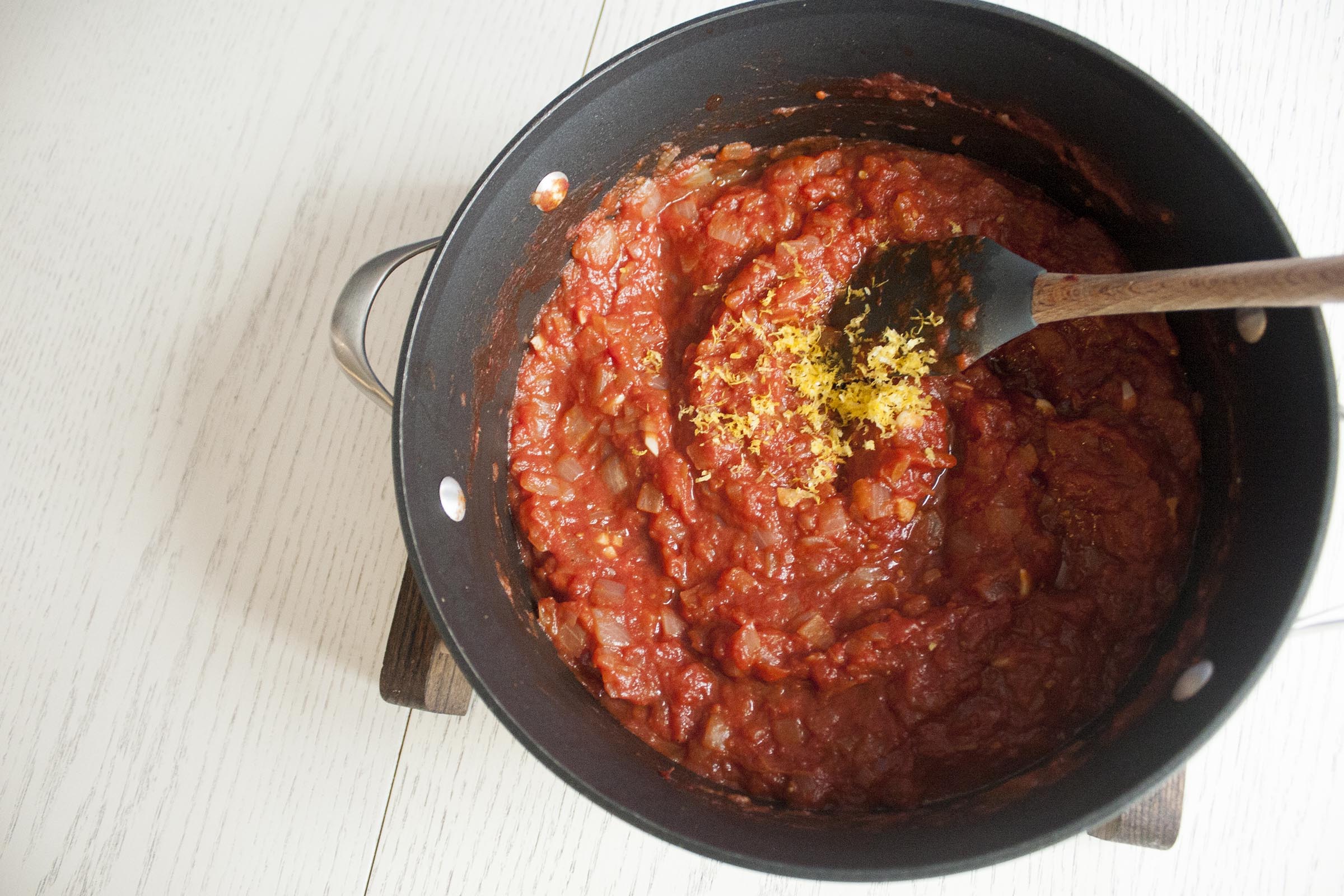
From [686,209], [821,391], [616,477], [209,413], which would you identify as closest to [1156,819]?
[821,391]

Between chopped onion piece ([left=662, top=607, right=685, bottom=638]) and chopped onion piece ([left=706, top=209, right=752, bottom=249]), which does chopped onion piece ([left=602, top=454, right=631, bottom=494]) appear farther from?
chopped onion piece ([left=706, top=209, right=752, bottom=249])

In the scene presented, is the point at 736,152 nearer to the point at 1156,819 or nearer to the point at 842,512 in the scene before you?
the point at 842,512

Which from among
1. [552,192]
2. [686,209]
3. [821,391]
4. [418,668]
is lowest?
[418,668]

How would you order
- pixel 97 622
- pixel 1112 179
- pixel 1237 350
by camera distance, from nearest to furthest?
pixel 1237 350
pixel 1112 179
pixel 97 622

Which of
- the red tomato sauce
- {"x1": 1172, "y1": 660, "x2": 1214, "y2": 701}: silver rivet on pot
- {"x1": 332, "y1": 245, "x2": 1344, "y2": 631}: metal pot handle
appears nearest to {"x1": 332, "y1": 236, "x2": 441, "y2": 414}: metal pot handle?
{"x1": 332, "y1": 245, "x2": 1344, "y2": 631}: metal pot handle

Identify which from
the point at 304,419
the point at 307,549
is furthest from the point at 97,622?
the point at 304,419

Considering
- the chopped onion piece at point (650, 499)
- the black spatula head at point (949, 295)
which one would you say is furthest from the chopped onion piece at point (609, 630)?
the black spatula head at point (949, 295)

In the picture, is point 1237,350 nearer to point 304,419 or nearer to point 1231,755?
point 1231,755
